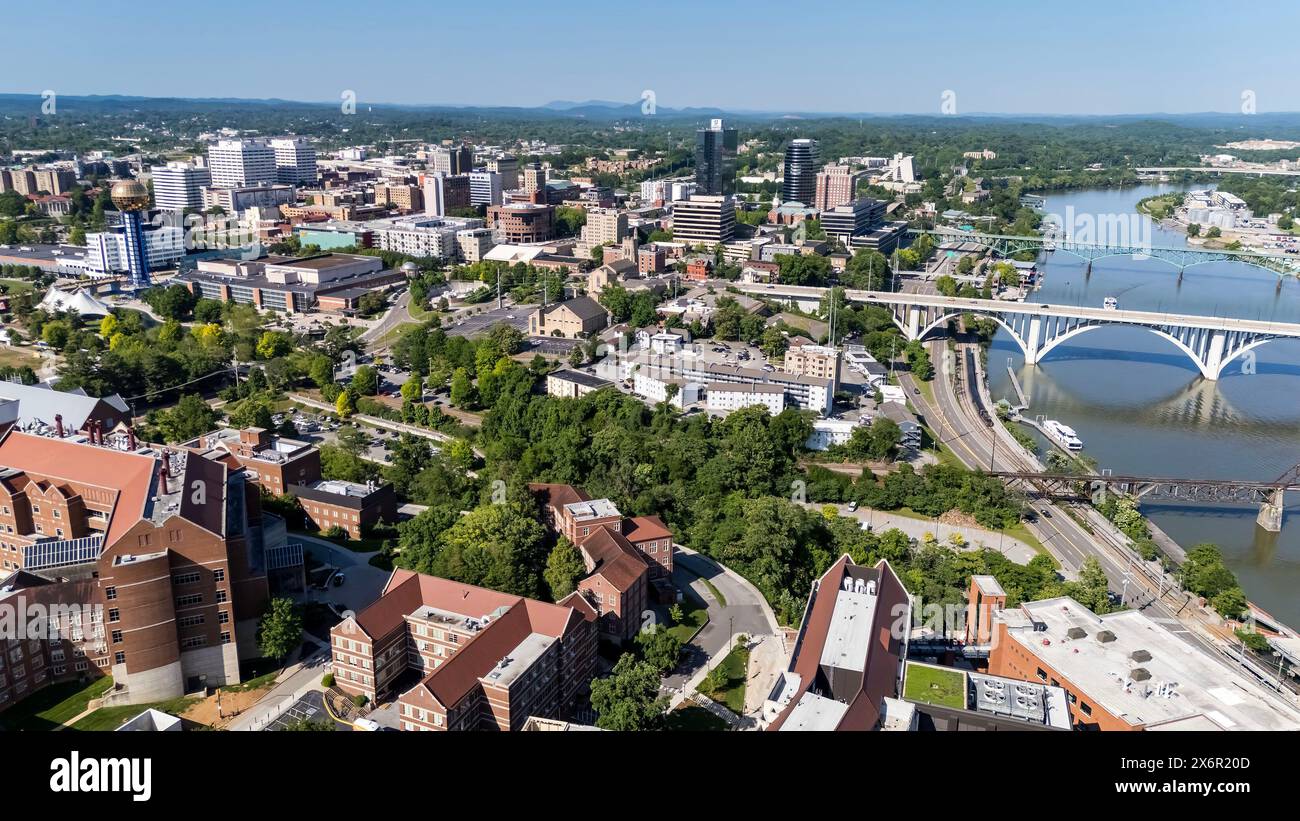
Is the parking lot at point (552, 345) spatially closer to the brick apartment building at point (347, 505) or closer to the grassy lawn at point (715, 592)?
the brick apartment building at point (347, 505)

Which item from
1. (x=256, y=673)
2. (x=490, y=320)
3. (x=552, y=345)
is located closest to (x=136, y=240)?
(x=490, y=320)

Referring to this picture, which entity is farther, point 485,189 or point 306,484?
point 485,189

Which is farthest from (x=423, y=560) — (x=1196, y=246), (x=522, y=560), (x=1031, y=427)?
(x=1196, y=246)

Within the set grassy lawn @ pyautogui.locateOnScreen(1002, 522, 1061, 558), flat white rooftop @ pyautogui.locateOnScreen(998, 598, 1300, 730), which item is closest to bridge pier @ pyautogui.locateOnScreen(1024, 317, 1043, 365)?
grassy lawn @ pyautogui.locateOnScreen(1002, 522, 1061, 558)

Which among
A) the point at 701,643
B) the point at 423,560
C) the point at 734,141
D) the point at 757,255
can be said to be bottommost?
the point at 701,643

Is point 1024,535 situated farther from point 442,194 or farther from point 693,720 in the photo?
point 442,194

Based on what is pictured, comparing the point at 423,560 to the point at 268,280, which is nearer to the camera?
the point at 423,560
